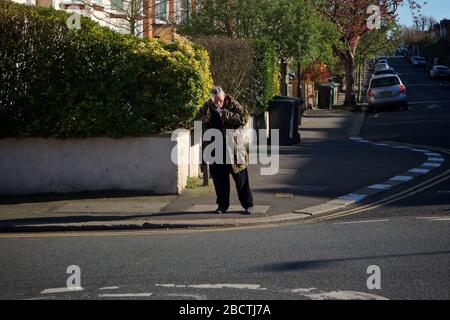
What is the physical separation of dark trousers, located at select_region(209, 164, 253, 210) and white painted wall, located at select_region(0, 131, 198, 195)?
5.35 feet

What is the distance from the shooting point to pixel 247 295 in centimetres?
702

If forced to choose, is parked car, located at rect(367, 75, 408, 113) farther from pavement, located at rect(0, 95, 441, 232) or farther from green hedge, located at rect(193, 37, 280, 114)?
pavement, located at rect(0, 95, 441, 232)

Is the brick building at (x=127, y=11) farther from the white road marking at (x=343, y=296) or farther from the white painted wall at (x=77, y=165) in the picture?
the white road marking at (x=343, y=296)

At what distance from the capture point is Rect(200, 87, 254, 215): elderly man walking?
37.5ft

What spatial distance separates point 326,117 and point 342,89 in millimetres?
34833

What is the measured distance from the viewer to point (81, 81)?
13.0m

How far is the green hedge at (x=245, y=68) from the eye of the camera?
18.7 m

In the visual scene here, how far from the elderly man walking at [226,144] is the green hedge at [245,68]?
710 cm

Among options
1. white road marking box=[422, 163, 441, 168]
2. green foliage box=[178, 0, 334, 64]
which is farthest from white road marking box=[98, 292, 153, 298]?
green foliage box=[178, 0, 334, 64]

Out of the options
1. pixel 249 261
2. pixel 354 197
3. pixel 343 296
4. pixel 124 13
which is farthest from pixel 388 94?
pixel 343 296

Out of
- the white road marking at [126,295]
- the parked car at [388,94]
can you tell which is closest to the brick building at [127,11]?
the white road marking at [126,295]

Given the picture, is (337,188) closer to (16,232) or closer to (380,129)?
(16,232)

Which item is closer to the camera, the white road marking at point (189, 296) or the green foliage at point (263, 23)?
the white road marking at point (189, 296)
